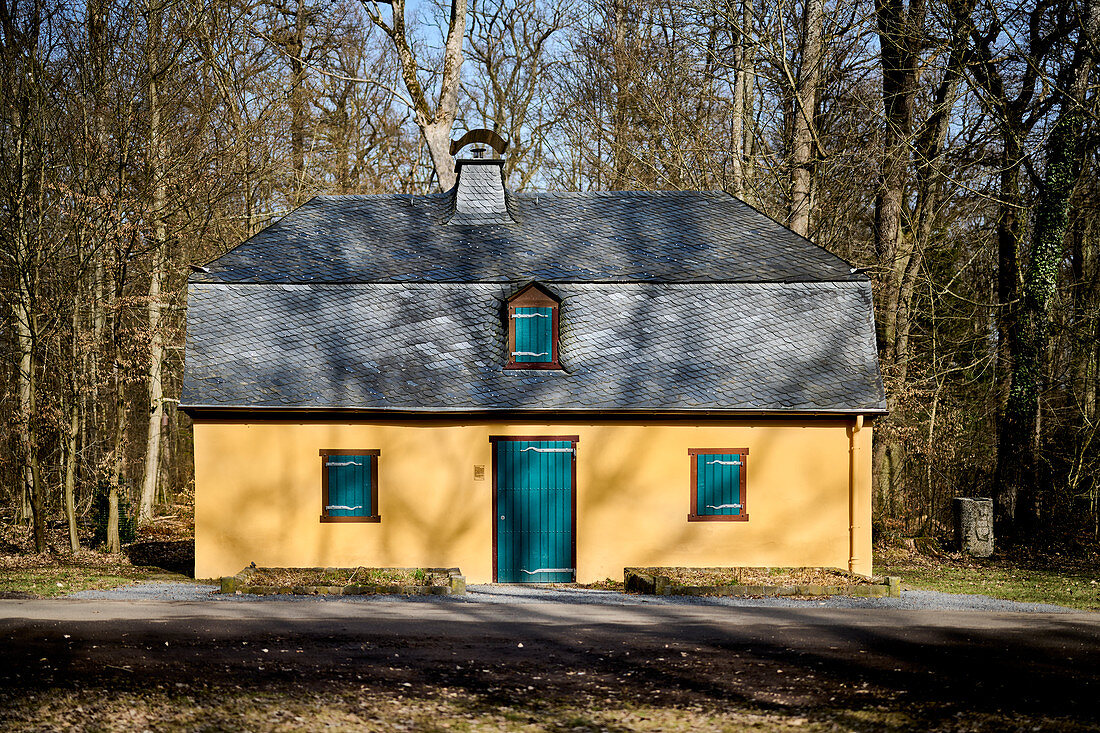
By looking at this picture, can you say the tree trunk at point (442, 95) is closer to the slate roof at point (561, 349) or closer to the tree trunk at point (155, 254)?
the tree trunk at point (155, 254)

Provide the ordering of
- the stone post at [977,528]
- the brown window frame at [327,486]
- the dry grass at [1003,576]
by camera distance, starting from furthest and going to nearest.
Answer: the stone post at [977,528], the brown window frame at [327,486], the dry grass at [1003,576]

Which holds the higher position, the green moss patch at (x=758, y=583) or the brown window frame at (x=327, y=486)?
the brown window frame at (x=327, y=486)

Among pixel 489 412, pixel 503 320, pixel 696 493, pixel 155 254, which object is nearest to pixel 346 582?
pixel 489 412

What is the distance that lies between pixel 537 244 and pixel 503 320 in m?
2.20

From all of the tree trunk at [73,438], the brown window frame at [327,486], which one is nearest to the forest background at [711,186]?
the tree trunk at [73,438]

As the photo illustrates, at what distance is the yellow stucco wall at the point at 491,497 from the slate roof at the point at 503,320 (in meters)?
0.54

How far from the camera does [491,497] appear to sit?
56.5 feet

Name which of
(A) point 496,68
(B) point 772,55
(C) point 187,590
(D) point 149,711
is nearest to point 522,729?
(D) point 149,711

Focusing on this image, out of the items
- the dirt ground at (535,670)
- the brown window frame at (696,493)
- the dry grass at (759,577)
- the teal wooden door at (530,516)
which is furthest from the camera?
the brown window frame at (696,493)

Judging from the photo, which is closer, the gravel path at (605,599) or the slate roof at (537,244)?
the gravel path at (605,599)

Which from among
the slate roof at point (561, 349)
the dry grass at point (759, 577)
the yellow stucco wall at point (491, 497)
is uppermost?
the slate roof at point (561, 349)

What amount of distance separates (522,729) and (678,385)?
960cm

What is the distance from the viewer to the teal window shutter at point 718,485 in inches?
682

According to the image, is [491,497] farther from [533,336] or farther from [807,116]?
[807,116]
